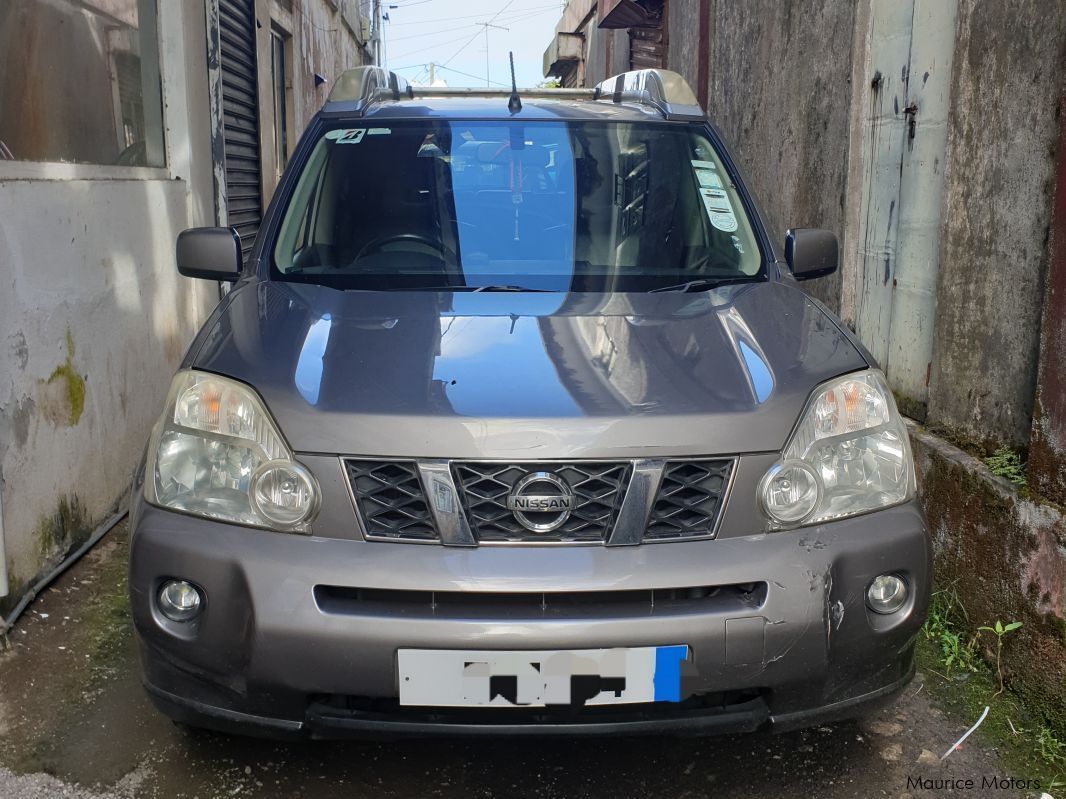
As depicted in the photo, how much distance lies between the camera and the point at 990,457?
11.4ft

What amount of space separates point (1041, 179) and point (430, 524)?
7.08 feet

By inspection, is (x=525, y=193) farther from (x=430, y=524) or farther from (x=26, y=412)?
(x=26, y=412)

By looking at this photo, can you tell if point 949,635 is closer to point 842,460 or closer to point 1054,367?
point 1054,367

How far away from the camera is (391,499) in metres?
2.25

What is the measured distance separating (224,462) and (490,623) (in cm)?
70

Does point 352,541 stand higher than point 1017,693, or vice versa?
point 352,541

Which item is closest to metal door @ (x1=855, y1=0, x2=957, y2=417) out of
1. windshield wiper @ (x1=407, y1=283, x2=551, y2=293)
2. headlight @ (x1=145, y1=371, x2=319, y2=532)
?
windshield wiper @ (x1=407, y1=283, x2=551, y2=293)

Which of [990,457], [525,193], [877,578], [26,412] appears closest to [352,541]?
[877,578]

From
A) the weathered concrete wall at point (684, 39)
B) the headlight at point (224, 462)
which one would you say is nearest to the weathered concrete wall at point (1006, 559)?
the headlight at point (224, 462)

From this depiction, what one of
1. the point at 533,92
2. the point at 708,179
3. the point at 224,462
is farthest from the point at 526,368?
the point at 533,92

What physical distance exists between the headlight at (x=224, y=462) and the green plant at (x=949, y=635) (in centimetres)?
208

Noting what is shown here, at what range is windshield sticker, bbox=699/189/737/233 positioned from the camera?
3.43 meters

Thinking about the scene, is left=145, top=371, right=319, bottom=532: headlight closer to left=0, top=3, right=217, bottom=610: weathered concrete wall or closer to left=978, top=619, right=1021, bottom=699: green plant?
left=0, top=3, right=217, bottom=610: weathered concrete wall

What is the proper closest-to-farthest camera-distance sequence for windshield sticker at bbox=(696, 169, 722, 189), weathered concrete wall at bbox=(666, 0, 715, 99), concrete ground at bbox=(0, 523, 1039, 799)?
concrete ground at bbox=(0, 523, 1039, 799) → windshield sticker at bbox=(696, 169, 722, 189) → weathered concrete wall at bbox=(666, 0, 715, 99)
